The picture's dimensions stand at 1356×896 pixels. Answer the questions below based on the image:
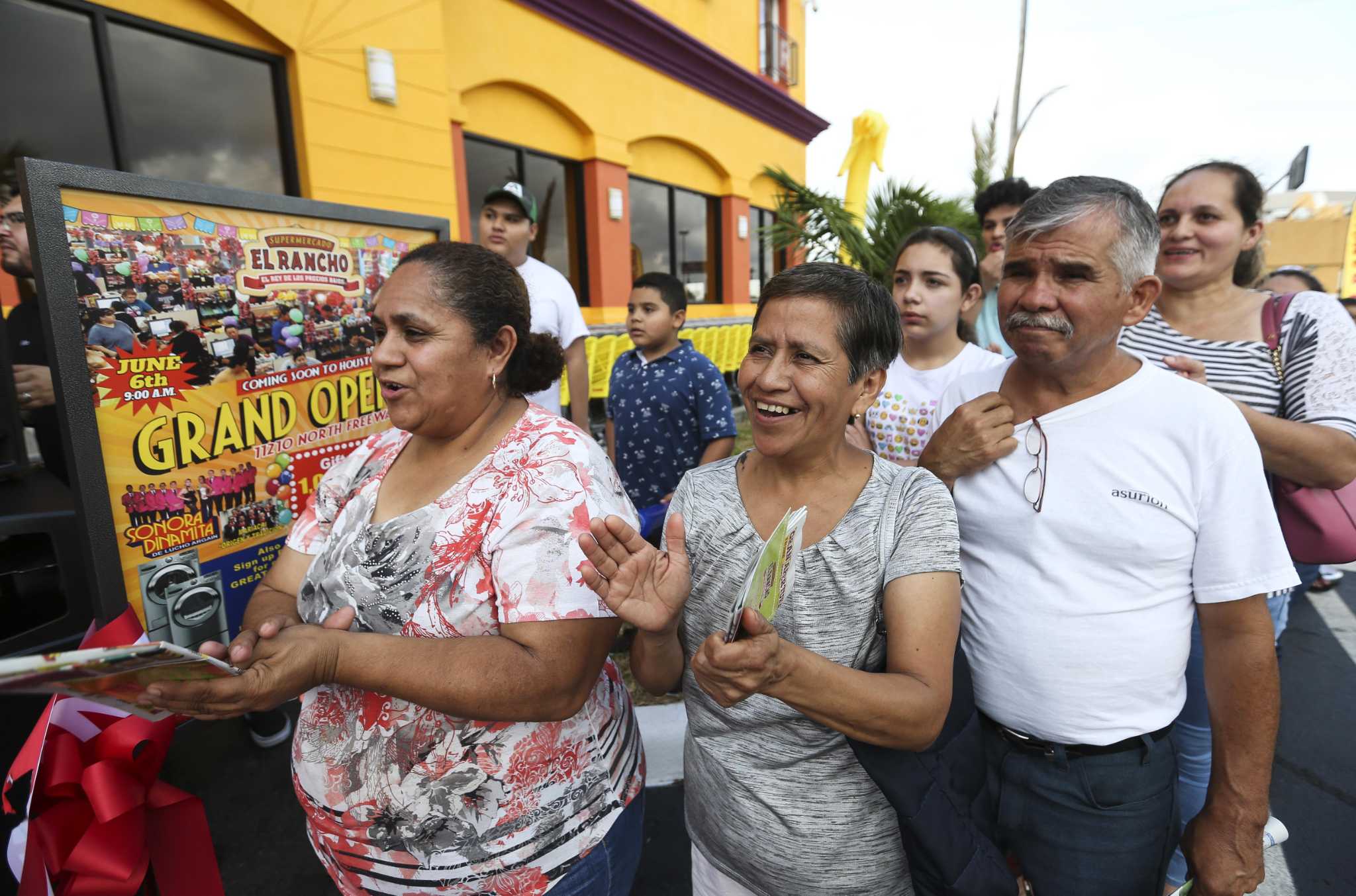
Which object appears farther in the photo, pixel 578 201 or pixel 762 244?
pixel 762 244

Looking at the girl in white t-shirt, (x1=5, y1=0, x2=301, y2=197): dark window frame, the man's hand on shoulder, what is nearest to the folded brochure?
the man's hand on shoulder

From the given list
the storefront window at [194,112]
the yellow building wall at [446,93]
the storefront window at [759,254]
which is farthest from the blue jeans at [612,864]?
the storefront window at [759,254]

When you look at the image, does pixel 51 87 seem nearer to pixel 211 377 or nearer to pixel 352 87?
pixel 352 87

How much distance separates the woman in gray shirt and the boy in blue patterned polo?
1965 millimetres

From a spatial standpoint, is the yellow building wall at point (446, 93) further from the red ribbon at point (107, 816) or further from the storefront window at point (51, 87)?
the red ribbon at point (107, 816)

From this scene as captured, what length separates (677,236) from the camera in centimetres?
1102

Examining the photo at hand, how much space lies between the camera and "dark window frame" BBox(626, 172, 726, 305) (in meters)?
10.8

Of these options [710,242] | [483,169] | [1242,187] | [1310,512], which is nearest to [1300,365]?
[1310,512]

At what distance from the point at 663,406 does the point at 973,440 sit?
213 cm

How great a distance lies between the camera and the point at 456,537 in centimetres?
130

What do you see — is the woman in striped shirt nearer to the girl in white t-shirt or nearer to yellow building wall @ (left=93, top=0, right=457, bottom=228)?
the girl in white t-shirt

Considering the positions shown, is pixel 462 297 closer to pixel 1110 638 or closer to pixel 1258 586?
pixel 1110 638

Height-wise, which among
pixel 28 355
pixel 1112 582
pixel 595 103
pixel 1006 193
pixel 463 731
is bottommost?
pixel 463 731

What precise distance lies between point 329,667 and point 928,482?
3.79 feet
